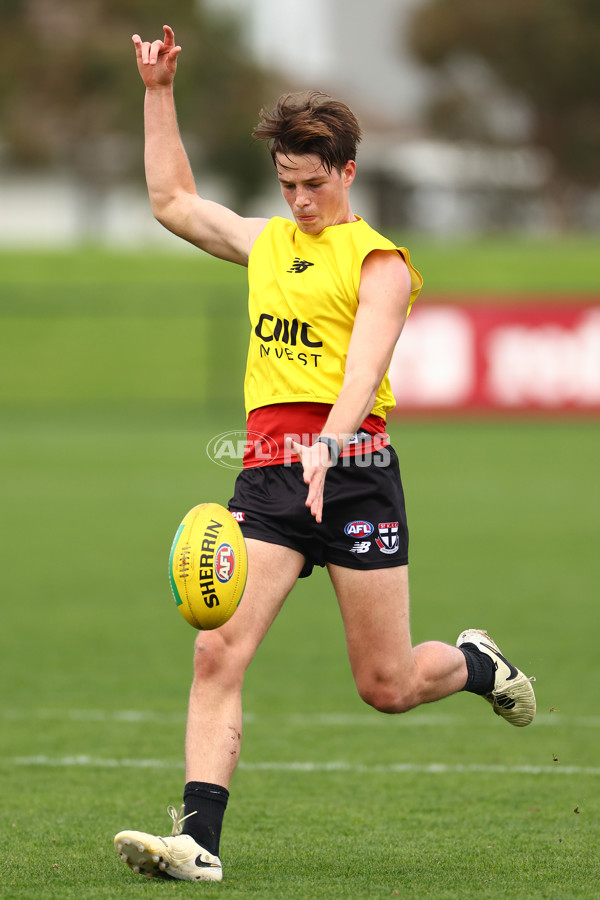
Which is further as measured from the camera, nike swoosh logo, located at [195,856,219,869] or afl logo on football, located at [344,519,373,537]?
afl logo on football, located at [344,519,373,537]

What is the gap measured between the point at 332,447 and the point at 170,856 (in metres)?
1.38

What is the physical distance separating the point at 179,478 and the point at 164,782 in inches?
498

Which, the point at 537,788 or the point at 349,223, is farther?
the point at 537,788

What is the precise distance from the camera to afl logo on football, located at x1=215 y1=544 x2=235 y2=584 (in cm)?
467

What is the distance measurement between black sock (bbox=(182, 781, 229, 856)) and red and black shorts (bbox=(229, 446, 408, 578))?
844 mm

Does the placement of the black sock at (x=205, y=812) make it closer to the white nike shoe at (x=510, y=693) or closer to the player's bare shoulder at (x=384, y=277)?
the white nike shoe at (x=510, y=693)

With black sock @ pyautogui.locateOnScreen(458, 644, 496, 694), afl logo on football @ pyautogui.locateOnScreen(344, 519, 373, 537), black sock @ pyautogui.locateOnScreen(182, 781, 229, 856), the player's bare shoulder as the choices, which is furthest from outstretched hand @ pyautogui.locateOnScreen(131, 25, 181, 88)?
black sock @ pyautogui.locateOnScreen(182, 781, 229, 856)

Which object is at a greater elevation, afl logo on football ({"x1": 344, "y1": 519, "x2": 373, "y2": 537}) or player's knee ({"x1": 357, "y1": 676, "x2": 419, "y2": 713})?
afl logo on football ({"x1": 344, "y1": 519, "x2": 373, "y2": 537})

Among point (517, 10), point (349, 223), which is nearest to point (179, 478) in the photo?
point (349, 223)

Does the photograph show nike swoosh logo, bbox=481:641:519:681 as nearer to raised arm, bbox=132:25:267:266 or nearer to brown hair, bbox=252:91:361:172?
raised arm, bbox=132:25:267:266

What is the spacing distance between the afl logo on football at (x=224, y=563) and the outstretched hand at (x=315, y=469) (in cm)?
37

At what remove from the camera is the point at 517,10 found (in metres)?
45.8

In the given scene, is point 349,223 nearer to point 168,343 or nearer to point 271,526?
point 271,526

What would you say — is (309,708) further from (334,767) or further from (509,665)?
(509,665)
